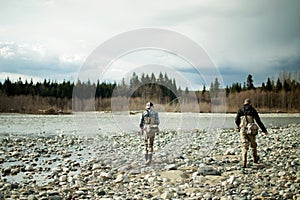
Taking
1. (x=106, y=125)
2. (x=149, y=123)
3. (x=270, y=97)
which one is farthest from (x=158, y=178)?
(x=270, y=97)

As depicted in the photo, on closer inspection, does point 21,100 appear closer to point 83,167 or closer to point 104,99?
point 104,99

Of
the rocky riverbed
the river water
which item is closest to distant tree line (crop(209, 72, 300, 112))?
the river water

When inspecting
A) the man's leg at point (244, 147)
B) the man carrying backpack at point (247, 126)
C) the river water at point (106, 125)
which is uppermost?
the man carrying backpack at point (247, 126)

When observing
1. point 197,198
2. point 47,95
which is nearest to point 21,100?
point 47,95

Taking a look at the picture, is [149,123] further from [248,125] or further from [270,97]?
[270,97]

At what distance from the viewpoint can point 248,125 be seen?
10320 mm

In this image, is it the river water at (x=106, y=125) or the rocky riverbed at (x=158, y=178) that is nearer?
the rocky riverbed at (x=158, y=178)

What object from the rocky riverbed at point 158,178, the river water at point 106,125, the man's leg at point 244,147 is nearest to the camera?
the rocky riverbed at point 158,178

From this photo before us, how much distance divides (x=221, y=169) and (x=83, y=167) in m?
4.82

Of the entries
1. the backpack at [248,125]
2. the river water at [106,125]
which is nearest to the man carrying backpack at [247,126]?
the backpack at [248,125]

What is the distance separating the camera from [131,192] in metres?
8.17

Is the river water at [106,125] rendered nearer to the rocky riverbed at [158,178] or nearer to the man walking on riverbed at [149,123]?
the rocky riverbed at [158,178]

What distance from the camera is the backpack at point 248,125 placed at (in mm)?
10227

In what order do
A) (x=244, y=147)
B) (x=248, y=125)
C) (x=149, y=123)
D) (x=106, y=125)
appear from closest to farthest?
1. (x=244, y=147)
2. (x=248, y=125)
3. (x=149, y=123)
4. (x=106, y=125)
